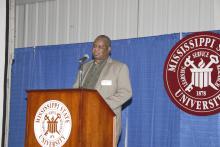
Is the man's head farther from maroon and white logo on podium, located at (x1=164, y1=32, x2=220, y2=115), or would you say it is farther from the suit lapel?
maroon and white logo on podium, located at (x1=164, y1=32, x2=220, y2=115)

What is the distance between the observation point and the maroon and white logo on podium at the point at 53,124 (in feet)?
11.0

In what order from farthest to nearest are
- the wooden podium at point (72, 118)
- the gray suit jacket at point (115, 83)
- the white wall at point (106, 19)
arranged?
1. the white wall at point (106, 19)
2. the gray suit jacket at point (115, 83)
3. the wooden podium at point (72, 118)

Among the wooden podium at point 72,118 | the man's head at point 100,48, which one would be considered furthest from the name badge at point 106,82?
the wooden podium at point 72,118

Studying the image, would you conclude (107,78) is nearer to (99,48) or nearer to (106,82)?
(106,82)

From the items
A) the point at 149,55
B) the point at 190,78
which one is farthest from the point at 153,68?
the point at 190,78

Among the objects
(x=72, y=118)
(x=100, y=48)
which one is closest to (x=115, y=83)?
(x=100, y=48)

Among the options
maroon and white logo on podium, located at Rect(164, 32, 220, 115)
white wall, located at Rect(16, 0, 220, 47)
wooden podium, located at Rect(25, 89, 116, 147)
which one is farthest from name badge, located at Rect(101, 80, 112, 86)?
white wall, located at Rect(16, 0, 220, 47)

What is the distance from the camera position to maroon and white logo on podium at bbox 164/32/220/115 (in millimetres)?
4723

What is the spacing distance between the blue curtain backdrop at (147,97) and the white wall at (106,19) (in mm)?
296

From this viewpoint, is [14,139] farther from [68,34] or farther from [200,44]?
[200,44]

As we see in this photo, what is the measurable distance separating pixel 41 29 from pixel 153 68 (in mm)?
2287

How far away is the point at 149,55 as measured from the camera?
17.0 feet

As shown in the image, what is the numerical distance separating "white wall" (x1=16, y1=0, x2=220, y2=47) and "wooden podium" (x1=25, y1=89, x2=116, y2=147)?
2.11 m

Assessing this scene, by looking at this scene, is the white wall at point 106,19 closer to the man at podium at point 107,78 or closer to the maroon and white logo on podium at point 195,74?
the maroon and white logo on podium at point 195,74
